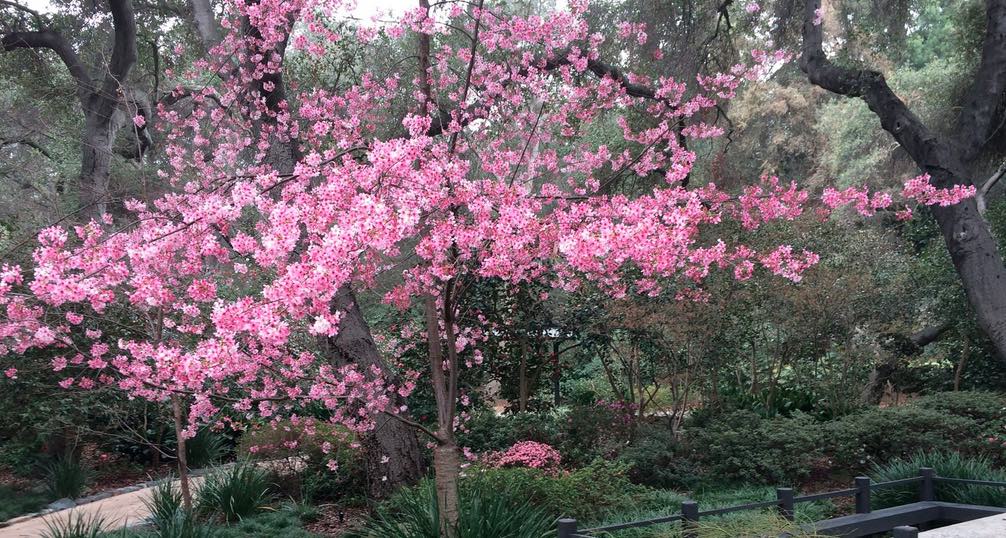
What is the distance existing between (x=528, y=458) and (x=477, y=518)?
291cm

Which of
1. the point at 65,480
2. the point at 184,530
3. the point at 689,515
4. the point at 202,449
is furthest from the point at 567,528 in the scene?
the point at 202,449

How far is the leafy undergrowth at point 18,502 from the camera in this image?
772 cm

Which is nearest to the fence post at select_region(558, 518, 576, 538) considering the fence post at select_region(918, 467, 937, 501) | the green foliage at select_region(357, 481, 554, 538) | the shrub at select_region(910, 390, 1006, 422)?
the green foliage at select_region(357, 481, 554, 538)

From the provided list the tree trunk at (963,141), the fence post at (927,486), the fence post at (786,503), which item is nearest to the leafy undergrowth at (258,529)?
the fence post at (786,503)

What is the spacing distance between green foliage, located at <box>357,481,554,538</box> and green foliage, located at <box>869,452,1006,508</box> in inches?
109

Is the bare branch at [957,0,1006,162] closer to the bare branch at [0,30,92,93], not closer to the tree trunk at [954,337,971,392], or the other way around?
the tree trunk at [954,337,971,392]

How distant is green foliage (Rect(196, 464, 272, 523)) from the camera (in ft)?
22.2

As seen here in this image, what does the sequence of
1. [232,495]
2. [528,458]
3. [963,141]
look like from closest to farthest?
[232,495]
[528,458]
[963,141]

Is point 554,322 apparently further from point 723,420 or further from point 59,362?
point 59,362

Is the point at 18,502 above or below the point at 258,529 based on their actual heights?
above

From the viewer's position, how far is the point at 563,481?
6117 mm

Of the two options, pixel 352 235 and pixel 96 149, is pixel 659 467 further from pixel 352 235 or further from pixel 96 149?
pixel 96 149

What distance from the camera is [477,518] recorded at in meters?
4.54

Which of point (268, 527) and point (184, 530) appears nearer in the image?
point (184, 530)
